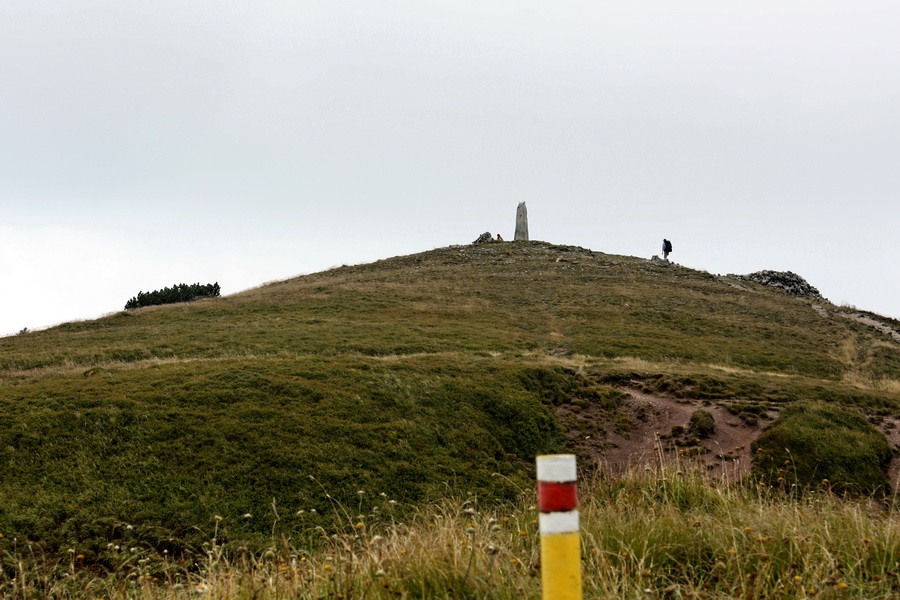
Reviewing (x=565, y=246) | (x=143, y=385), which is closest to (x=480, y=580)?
(x=143, y=385)

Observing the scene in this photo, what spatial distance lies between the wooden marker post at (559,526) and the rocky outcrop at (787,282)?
280ft

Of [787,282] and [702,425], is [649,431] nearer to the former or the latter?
[702,425]

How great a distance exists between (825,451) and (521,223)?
88.6 metres

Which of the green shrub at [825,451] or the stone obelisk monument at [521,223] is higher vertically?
the stone obelisk monument at [521,223]

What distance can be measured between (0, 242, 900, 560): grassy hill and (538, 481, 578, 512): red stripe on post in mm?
4915

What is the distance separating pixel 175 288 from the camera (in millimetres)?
70875

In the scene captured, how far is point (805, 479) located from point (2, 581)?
67.8 feet

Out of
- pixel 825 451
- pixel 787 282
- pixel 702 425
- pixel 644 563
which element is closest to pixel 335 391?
pixel 702 425

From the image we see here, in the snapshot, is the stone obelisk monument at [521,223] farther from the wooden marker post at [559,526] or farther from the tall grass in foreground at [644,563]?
the wooden marker post at [559,526]

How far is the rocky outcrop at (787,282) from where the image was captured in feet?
267

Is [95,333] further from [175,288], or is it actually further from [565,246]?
[565,246]

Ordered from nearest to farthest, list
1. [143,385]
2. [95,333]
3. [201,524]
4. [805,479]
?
[201,524] → [805,479] → [143,385] → [95,333]

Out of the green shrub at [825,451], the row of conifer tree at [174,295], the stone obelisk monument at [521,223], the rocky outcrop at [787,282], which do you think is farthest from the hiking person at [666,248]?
the green shrub at [825,451]

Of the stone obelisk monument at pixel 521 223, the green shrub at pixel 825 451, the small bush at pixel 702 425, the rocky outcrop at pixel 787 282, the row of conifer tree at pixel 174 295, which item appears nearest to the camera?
the green shrub at pixel 825 451
